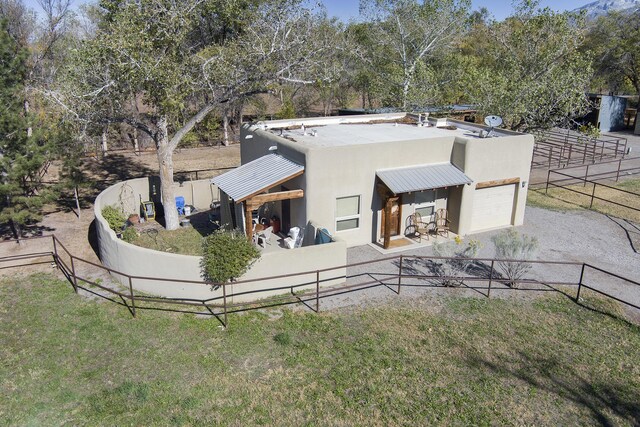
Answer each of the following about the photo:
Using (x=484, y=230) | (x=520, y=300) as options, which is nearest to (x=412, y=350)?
(x=520, y=300)

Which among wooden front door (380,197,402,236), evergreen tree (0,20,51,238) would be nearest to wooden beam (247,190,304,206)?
wooden front door (380,197,402,236)

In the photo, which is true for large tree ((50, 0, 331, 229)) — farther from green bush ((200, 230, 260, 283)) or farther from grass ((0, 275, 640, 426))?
grass ((0, 275, 640, 426))

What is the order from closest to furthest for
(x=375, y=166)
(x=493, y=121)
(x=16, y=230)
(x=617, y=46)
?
(x=375, y=166) < (x=16, y=230) < (x=493, y=121) < (x=617, y=46)

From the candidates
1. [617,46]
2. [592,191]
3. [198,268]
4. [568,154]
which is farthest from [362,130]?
[617,46]

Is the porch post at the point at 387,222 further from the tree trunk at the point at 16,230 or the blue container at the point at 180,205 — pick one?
the tree trunk at the point at 16,230

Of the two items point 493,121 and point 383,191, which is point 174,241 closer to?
point 383,191

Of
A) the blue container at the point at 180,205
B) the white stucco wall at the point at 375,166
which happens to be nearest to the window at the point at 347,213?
the white stucco wall at the point at 375,166

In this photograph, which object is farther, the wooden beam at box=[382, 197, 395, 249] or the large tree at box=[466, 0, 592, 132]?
the large tree at box=[466, 0, 592, 132]
